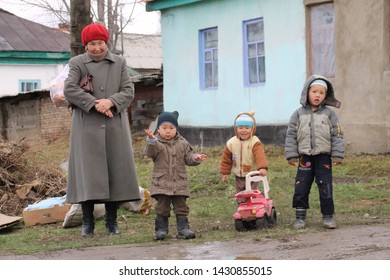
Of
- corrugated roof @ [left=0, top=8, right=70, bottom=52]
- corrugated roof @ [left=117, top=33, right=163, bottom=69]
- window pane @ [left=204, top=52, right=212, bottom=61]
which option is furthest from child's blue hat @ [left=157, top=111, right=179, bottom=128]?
corrugated roof @ [left=117, top=33, right=163, bottom=69]

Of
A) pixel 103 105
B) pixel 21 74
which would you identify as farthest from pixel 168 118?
pixel 21 74

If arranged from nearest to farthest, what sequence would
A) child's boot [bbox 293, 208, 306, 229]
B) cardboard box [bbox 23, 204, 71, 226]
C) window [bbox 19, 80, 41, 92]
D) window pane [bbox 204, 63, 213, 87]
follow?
child's boot [bbox 293, 208, 306, 229] < cardboard box [bbox 23, 204, 71, 226] < window pane [bbox 204, 63, 213, 87] < window [bbox 19, 80, 41, 92]

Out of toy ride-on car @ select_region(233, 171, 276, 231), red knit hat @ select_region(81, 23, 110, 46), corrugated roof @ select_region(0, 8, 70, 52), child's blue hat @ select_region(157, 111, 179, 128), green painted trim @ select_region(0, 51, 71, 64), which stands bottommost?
toy ride-on car @ select_region(233, 171, 276, 231)

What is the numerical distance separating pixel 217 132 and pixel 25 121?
11206mm

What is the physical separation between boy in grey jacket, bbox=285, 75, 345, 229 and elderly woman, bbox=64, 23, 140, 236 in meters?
1.60

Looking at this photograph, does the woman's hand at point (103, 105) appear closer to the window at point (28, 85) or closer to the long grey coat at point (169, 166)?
the long grey coat at point (169, 166)

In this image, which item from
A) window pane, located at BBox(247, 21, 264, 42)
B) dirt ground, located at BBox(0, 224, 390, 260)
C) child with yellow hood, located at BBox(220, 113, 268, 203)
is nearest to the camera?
dirt ground, located at BBox(0, 224, 390, 260)

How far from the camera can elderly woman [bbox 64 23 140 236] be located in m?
7.33

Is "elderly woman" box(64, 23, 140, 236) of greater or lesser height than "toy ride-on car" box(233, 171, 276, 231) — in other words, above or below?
above

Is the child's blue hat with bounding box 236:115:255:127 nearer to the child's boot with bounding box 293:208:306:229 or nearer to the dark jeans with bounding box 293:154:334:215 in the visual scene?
the dark jeans with bounding box 293:154:334:215

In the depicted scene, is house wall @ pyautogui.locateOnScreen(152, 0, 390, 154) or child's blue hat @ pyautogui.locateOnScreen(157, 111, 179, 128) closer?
child's blue hat @ pyautogui.locateOnScreen(157, 111, 179, 128)

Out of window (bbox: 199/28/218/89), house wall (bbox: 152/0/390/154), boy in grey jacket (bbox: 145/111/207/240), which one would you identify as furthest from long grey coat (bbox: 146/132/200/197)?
window (bbox: 199/28/218/89)

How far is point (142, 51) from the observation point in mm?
44875
